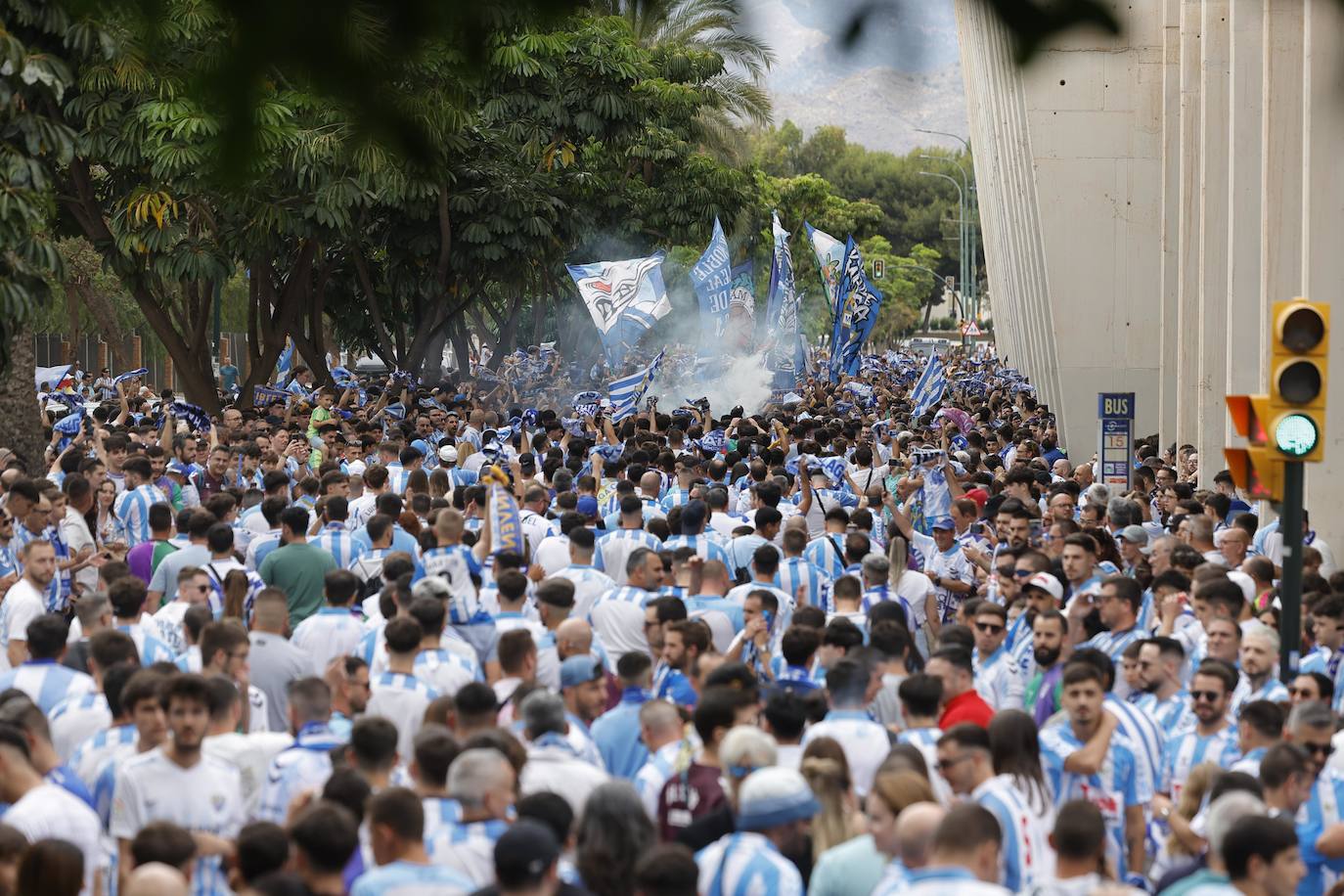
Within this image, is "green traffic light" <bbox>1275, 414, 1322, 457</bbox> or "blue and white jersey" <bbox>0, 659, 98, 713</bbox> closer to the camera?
"blue and white jersey" <bbox>0, 659, 98, 713</bbox>

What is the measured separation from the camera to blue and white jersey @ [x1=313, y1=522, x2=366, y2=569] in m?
11.1

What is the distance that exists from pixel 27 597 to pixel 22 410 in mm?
10960

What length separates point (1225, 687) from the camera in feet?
23.2

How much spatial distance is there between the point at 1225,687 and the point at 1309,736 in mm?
429

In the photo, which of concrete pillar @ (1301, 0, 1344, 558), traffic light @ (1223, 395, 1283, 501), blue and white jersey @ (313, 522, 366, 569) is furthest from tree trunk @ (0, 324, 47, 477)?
traffic light @ (1223, 395, 1283, 501)

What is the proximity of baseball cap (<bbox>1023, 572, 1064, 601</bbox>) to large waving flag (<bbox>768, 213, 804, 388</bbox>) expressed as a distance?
22.7 metres

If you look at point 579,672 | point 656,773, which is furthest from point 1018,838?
point 579,672

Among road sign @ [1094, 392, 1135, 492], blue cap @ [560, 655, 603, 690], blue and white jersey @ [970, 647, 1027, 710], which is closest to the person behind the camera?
blue cap @ [560, 655, 603, 690]

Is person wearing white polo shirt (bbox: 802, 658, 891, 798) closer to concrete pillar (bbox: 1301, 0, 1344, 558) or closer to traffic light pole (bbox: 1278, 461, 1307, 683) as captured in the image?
traffic light pole (bbox: 1278, 461, 1307, 683)

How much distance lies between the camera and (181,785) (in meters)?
6.21

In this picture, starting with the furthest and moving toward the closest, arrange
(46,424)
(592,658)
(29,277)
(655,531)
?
(46,424), (655,531), (29,277), (592,658)

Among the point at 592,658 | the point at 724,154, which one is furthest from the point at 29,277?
the point at 724,154

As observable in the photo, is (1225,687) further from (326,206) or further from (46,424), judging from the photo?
(326,206)

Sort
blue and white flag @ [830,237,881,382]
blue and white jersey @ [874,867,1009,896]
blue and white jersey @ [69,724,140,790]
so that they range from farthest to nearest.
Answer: blue and white flag @ [830,237,881,382] < blue and white jersey @ [69,724,140,790] < blue and white jersey @ [874,867,1009,896]
